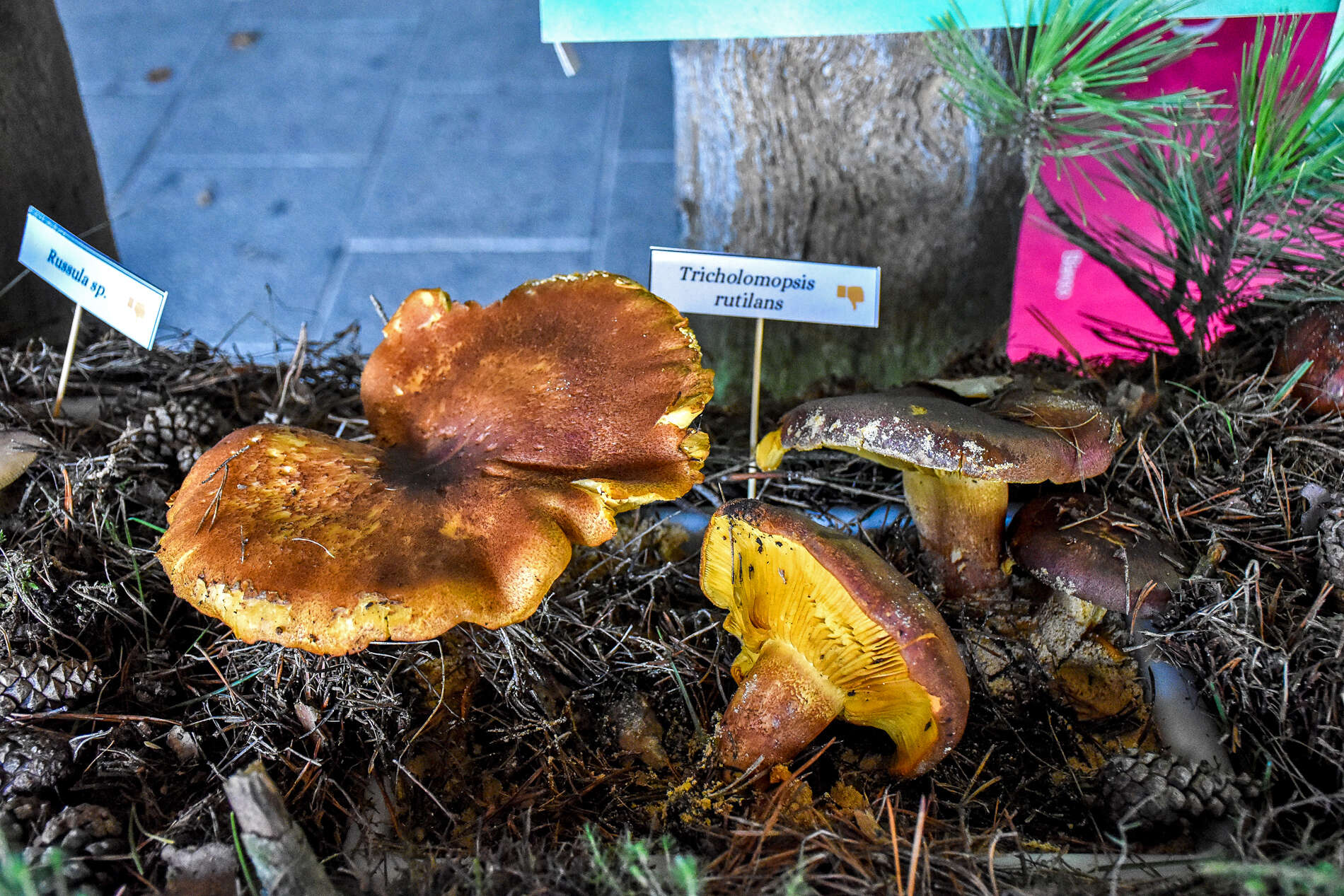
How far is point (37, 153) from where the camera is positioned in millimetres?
1942

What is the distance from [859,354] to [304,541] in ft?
5.35

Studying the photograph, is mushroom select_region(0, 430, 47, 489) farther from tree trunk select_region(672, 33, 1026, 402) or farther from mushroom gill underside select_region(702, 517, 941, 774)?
tree trunk select_region(672, 33, 1026, 402)

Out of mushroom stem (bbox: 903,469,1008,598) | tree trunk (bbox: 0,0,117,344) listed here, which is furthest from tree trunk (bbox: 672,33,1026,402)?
tree trunk (bbox: 0,0,117,344)

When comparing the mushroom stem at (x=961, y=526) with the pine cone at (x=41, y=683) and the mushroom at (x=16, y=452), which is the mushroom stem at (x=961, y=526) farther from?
the mushroom at (x=16, y=452)

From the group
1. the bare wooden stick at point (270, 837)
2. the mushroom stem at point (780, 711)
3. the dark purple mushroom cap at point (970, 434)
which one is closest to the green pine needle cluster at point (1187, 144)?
the dark purple mushroom cap at point (970, 434)

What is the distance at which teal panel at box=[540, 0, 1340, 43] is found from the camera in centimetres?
159

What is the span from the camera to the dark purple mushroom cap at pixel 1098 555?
125 centimetres

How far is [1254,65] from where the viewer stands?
1.41 m

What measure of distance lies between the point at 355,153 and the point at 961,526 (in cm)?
350

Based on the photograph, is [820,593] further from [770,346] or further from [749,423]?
[770,346]

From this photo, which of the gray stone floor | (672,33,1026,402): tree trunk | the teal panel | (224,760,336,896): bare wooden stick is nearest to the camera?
(224,760,336,896): bare wooden stick

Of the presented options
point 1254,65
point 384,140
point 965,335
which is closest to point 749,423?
point 965,335

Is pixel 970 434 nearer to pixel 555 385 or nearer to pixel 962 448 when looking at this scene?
pixel 962 448

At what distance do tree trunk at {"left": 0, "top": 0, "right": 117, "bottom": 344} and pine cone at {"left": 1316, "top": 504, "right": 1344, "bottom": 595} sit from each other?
2501 millimetres
